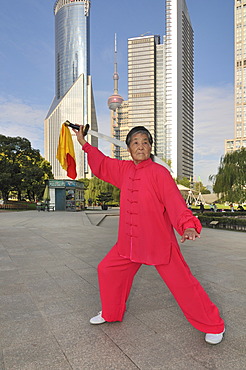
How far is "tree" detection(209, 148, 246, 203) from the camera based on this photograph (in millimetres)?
18250

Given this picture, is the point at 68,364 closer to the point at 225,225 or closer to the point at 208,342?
the point at 208,342

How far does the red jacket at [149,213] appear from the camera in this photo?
2.43m

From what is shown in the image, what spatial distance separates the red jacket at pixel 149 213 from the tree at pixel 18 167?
33.9m

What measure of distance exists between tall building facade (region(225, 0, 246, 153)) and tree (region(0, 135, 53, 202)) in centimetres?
10632

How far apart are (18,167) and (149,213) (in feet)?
121

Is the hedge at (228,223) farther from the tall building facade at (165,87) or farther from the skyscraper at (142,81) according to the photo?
the skyscraper at (142,81)

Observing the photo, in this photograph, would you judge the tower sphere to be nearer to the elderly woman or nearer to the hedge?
the hedge

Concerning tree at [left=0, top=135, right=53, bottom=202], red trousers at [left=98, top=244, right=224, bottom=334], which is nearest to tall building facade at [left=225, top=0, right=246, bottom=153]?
tree at [left=0, top=135, right=53, bottom=202]

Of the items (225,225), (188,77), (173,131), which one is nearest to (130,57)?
(188,77)

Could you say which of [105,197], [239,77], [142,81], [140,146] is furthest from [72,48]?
[140,146]

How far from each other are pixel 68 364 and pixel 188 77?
160674 mm

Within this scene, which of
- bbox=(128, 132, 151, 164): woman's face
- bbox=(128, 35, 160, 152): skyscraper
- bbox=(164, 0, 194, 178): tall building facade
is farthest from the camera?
bbox=(128, 35, 160, 152): skyscraper

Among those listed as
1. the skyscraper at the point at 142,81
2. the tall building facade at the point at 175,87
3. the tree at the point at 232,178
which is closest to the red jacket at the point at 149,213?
the tree at the point at 232,178

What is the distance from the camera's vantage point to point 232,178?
18.9 meters
